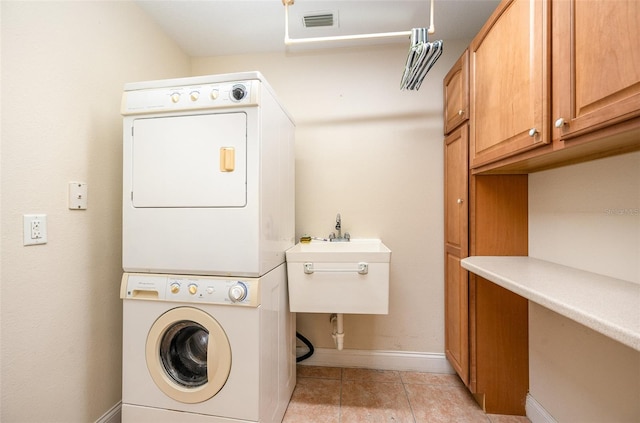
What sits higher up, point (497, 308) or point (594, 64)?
point (594, 64)

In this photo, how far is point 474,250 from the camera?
1.57 metres

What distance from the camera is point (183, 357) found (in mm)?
1418

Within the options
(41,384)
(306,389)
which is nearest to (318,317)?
(306,389)

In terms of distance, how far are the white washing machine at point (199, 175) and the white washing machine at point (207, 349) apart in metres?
0.08

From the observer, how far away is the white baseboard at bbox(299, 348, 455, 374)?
1.98 meters

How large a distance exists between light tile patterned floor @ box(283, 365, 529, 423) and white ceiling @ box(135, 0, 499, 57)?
2545 mm

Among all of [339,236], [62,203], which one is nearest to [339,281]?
[339,236]

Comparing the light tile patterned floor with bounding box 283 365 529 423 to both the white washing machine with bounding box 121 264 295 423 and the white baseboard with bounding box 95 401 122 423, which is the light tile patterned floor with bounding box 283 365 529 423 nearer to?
the white washing machine with bounding box 121 264 295 423

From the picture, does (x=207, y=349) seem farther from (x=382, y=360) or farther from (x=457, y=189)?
(x=457, y=189)

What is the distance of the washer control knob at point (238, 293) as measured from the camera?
1.19 meters

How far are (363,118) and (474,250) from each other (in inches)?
49.3

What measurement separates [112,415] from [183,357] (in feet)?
1.76

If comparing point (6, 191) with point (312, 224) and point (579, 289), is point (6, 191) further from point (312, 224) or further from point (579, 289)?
point (579, 289)

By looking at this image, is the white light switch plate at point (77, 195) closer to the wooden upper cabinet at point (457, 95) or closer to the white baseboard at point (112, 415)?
the white baseboard at point (112, 415)
